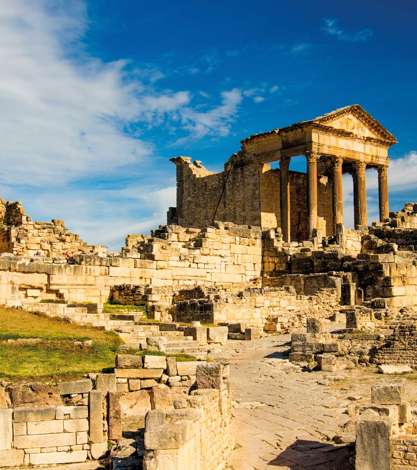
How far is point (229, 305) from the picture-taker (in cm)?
2223

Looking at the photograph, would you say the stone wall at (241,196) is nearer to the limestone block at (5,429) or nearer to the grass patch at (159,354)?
the grass patch at (159,354)

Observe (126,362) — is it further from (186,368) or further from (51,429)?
(51,429)

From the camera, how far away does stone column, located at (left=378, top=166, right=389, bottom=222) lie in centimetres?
4303

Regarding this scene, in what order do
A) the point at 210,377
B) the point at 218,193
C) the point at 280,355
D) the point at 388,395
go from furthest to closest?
the point at 218,193 < the point at 280,355 < the point at 210,377 < the point at 388,395

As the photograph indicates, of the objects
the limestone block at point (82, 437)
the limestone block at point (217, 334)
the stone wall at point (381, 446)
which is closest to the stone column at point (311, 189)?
the limestone block at point (217, 334)

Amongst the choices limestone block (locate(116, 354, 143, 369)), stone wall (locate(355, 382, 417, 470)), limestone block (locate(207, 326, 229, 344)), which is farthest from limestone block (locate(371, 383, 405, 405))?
limestone block (locate(207, 326, 229, 344))

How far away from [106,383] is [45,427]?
1.17 m

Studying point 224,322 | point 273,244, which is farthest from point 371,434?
point 273,244

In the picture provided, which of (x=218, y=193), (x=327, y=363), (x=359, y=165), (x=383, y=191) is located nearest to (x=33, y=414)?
(x=327, y=363)

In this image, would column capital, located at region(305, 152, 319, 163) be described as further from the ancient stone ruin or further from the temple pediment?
the temple pediment

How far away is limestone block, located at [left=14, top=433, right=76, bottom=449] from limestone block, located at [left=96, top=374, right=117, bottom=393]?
86cm

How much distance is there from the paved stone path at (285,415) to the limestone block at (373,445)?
1.98ft

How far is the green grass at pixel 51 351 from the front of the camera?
463 inches

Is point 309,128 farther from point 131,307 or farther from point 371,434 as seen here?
point 371,434
